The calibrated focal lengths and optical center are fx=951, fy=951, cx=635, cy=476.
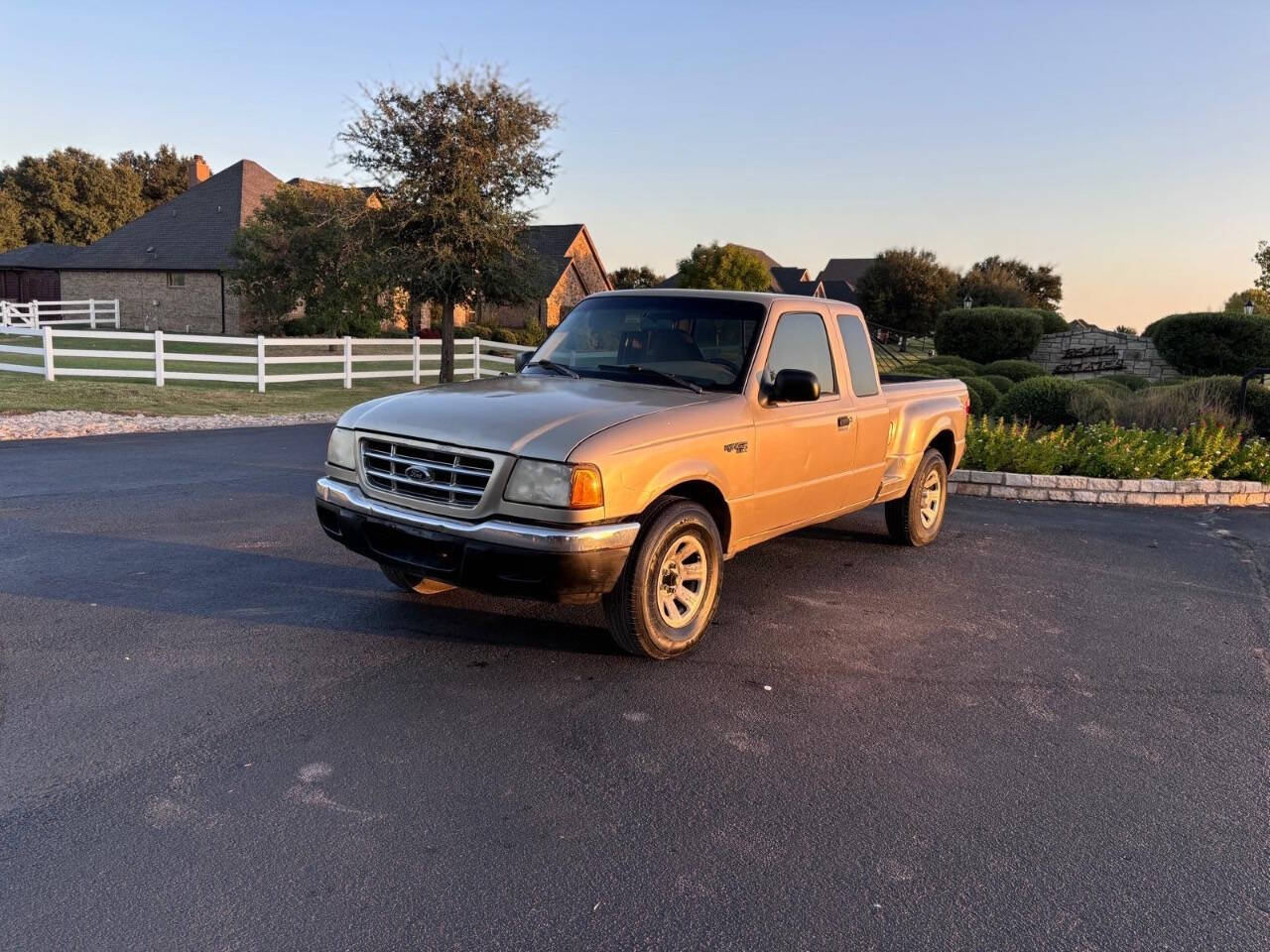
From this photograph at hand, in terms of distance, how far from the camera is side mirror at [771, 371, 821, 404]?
5768 millimetres

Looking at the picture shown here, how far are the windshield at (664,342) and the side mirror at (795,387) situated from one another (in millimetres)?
241

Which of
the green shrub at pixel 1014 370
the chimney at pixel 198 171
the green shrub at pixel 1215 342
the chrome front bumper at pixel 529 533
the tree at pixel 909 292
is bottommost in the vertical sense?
the chrome front bumper at pixel 529 533

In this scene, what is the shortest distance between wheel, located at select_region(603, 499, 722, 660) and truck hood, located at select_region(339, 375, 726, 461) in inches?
24.7

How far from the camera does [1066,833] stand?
3.63m

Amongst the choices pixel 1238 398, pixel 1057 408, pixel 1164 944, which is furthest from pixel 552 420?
pixel 1238 398

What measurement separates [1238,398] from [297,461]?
1392 cm

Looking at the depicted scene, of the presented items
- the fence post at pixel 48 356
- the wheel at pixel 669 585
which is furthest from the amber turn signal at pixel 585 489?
the fence post at pixel 48 356

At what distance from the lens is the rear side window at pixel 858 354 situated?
23.1 feet

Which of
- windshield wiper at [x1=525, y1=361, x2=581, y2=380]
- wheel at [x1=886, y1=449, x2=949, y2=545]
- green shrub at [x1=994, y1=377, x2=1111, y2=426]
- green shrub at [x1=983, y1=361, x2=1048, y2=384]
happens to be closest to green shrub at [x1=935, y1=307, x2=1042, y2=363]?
green shrub at [x1=983, y1=361, x2=1048, y2=384]

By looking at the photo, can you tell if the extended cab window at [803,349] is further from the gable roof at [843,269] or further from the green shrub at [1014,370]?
the gable roof at [843,269]

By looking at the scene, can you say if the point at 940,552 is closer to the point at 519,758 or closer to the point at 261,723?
the point at 519,758

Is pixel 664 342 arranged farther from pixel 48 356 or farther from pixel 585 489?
pixel 48 356

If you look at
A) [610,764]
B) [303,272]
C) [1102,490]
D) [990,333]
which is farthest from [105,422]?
[990,333]

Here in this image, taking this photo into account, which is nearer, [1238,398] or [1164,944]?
[1164,944]
